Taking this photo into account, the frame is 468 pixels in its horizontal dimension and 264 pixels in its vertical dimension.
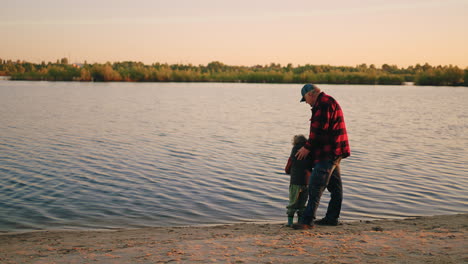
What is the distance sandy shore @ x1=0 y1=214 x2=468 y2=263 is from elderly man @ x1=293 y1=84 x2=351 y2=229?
58 cm

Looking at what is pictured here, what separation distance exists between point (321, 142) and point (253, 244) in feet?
5.53

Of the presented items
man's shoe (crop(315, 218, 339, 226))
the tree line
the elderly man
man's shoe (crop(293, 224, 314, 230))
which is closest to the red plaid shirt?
the elderly man

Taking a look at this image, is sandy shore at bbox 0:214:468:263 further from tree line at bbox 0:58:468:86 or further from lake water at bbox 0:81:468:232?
tree line at bbox 0:58:468:86

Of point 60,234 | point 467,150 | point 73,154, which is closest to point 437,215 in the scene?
point 60,234

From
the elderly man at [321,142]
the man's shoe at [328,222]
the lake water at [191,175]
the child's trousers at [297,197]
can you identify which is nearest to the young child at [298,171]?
the child's trousers at [297,197]

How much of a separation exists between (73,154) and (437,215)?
10.5 metres

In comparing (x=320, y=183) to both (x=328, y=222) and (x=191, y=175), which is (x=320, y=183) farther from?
(x=191, y=175)

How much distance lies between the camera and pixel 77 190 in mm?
9820

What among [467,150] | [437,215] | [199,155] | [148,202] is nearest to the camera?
[437,215]

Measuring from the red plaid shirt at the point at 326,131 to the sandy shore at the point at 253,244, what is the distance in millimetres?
1101

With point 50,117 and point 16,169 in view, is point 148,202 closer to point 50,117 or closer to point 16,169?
point 16,169

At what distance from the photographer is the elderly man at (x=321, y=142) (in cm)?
625

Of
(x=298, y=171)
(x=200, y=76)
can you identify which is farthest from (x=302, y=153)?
(x=200, y=76)

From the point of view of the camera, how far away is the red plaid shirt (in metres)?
6.23
